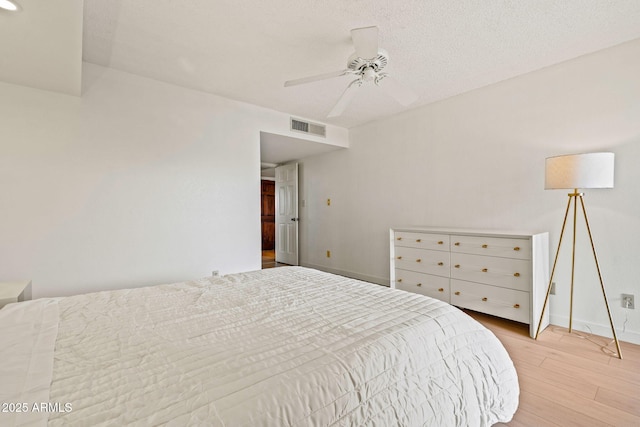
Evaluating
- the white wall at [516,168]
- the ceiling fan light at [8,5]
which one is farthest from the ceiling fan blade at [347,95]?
the ceiling fan light at [8,5]

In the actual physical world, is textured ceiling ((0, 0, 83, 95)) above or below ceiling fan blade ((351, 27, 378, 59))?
below

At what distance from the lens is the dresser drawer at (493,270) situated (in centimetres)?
264

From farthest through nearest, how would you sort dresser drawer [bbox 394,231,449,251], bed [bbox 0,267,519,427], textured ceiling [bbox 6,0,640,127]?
dresser drawer [bbox 394,231,449,251] → textured ceiling [bbox 6,0,640,127] → bed [bbox 0,267,519,427]

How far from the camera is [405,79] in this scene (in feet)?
9.96

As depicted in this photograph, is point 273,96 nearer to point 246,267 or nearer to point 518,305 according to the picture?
point 246,267

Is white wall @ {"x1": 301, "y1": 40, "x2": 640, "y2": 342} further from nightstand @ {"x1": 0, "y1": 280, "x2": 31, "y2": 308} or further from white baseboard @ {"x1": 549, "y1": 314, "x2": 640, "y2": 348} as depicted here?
nightstand @ {"x1": 0, "y1": 280, "x2": 31, "y2": 308}

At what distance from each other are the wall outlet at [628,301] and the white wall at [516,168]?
36mm

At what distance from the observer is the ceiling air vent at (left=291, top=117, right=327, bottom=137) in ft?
13.6

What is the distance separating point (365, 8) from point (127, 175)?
8.56 ft

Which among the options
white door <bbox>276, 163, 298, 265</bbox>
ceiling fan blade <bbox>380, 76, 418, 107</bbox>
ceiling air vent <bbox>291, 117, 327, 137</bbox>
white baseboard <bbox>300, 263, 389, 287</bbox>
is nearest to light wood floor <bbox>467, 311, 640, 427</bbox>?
white baseboard <bbox>300, 263, 389, 287</bbox>

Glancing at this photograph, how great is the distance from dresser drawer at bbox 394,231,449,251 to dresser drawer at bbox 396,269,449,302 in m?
0.32

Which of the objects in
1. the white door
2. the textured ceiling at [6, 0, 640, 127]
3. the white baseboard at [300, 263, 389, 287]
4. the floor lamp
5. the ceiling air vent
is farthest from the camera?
the white door

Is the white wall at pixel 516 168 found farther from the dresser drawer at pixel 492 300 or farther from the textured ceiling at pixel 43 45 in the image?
the textured ceiling at pixel 43 45

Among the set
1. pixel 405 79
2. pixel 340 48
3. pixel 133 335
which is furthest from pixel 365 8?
pixel 133 335
